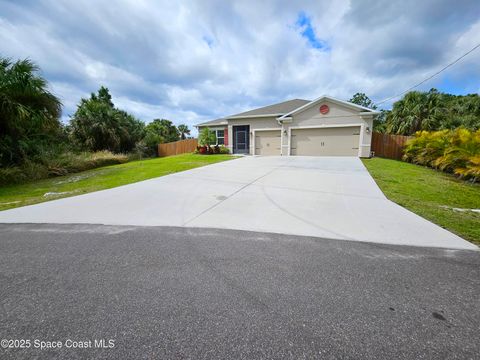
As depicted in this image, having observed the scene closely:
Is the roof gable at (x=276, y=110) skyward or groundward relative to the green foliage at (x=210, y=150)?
skyward

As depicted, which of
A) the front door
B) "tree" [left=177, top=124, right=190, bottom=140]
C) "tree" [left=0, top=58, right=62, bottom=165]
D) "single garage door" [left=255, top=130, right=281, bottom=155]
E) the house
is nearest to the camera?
"tree" [left=0, top=58, right=62, bottom=165]

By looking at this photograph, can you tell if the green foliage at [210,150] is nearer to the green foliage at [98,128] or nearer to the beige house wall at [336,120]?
the beige house wall at [336,120]

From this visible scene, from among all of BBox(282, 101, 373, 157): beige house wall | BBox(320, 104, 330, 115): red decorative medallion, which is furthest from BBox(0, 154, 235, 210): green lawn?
BBox(320, 104, 330, 115): red decorative medallion

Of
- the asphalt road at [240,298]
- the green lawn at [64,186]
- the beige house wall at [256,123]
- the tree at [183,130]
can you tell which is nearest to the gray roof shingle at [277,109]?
the beige house wall at [256,123]

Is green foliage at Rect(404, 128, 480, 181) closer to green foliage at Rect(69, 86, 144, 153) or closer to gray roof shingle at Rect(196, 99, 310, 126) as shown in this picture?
gray roof shingle at Rect(196, 99, 310, 126)

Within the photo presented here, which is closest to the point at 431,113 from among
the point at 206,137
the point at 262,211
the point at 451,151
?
the point at 451,151

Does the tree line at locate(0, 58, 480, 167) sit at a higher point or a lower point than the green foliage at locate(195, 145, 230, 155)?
higher

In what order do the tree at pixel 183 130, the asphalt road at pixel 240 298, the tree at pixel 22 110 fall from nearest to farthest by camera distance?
the asphalt road at pixel 240 298 → the tree at pixel 22 110 → the tree at pixel 183 130

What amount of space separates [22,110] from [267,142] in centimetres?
1433

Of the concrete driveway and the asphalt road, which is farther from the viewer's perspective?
the concrete driveway

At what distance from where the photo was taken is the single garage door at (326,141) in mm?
14430

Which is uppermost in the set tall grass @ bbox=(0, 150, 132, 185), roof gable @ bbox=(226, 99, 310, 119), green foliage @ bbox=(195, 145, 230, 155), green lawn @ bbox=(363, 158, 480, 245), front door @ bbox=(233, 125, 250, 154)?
roof gable @ bbox=(226, 99, 310, 119)

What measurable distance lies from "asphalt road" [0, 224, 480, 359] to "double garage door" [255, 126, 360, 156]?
13332 millimetres

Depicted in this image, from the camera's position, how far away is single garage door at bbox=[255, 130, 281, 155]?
16984mm
